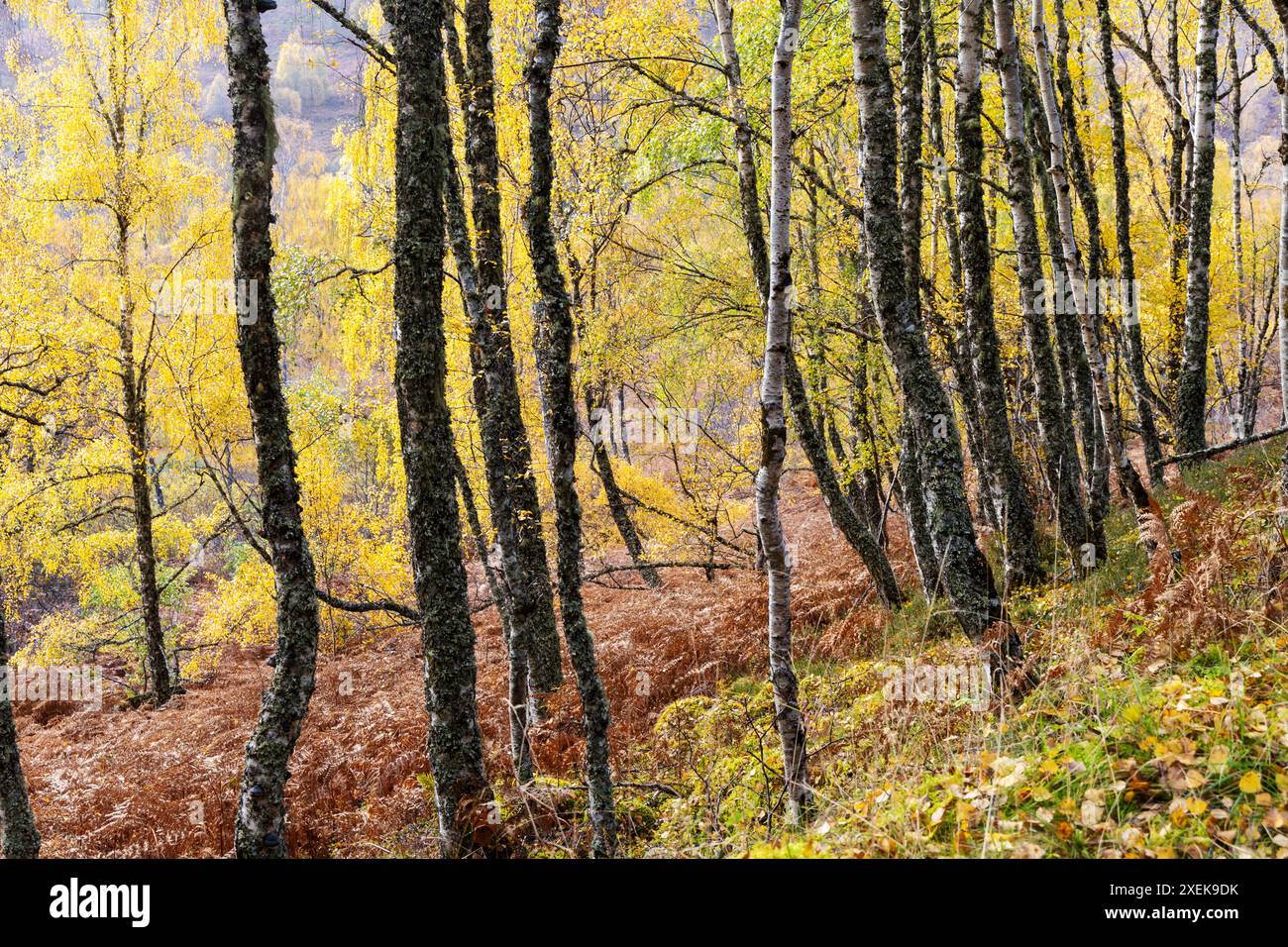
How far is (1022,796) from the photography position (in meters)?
3.37

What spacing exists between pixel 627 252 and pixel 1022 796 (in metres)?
12.6

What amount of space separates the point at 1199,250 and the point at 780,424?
9202 millimetres

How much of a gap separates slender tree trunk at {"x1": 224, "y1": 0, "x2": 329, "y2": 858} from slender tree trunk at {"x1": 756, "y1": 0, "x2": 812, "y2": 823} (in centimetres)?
309

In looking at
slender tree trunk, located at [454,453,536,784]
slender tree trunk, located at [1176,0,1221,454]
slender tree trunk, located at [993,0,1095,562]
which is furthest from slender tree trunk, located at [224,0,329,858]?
slender tree trunk, located at [1176,0,1221,454]

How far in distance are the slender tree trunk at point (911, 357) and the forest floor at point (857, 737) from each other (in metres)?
0.47

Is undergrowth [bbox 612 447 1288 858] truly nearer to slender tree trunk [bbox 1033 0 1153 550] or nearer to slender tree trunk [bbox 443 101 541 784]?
slender tree trunk [bbox 1033 0 1153 550]

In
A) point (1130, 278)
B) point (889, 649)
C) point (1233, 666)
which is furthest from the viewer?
point (1130, 278)

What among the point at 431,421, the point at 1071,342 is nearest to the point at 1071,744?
the point at 431,421

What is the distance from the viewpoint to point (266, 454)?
5500 millimetres

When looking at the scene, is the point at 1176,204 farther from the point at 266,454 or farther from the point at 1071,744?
the point at 266,454

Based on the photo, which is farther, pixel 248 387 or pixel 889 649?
pixel 889 649
